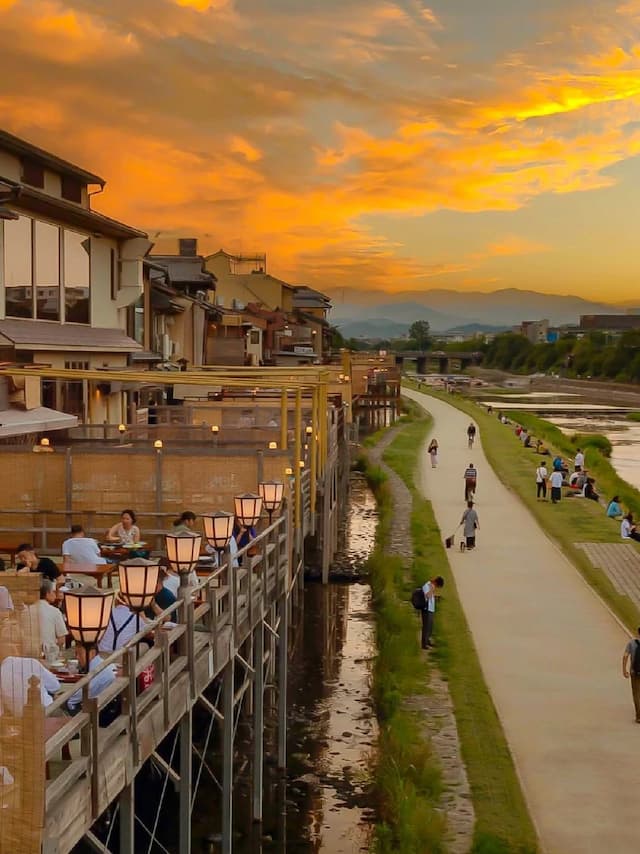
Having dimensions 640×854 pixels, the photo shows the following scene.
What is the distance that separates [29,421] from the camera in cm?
1692

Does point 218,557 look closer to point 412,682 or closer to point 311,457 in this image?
point 412,682

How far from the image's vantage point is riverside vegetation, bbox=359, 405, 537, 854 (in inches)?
511

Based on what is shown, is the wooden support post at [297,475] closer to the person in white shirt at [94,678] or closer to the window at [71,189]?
the window at [71,189]

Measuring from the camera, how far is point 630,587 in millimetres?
26531

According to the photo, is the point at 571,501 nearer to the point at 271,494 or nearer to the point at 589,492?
the point at 589,492

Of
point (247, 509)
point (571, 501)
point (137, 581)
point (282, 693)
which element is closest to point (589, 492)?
point (571, 501)

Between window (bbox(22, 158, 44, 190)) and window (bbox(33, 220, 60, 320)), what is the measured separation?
1.07 metres

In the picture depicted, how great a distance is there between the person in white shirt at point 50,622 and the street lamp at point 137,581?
0.75 m

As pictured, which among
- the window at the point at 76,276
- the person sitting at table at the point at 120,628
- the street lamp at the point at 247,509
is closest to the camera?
the person sitting at table at the point at 120,628

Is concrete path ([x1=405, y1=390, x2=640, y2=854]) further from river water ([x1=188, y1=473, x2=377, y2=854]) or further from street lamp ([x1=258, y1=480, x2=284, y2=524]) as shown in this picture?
street lamp ([x1=258, y1=480, x2=284, y2=524])

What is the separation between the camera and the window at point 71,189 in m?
24.4

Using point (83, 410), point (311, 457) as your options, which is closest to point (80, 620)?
point (311, 457)

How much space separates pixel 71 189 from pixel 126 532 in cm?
1134

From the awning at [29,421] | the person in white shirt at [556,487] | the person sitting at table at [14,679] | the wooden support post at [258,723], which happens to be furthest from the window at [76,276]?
the person in white shirt at [556,487]
